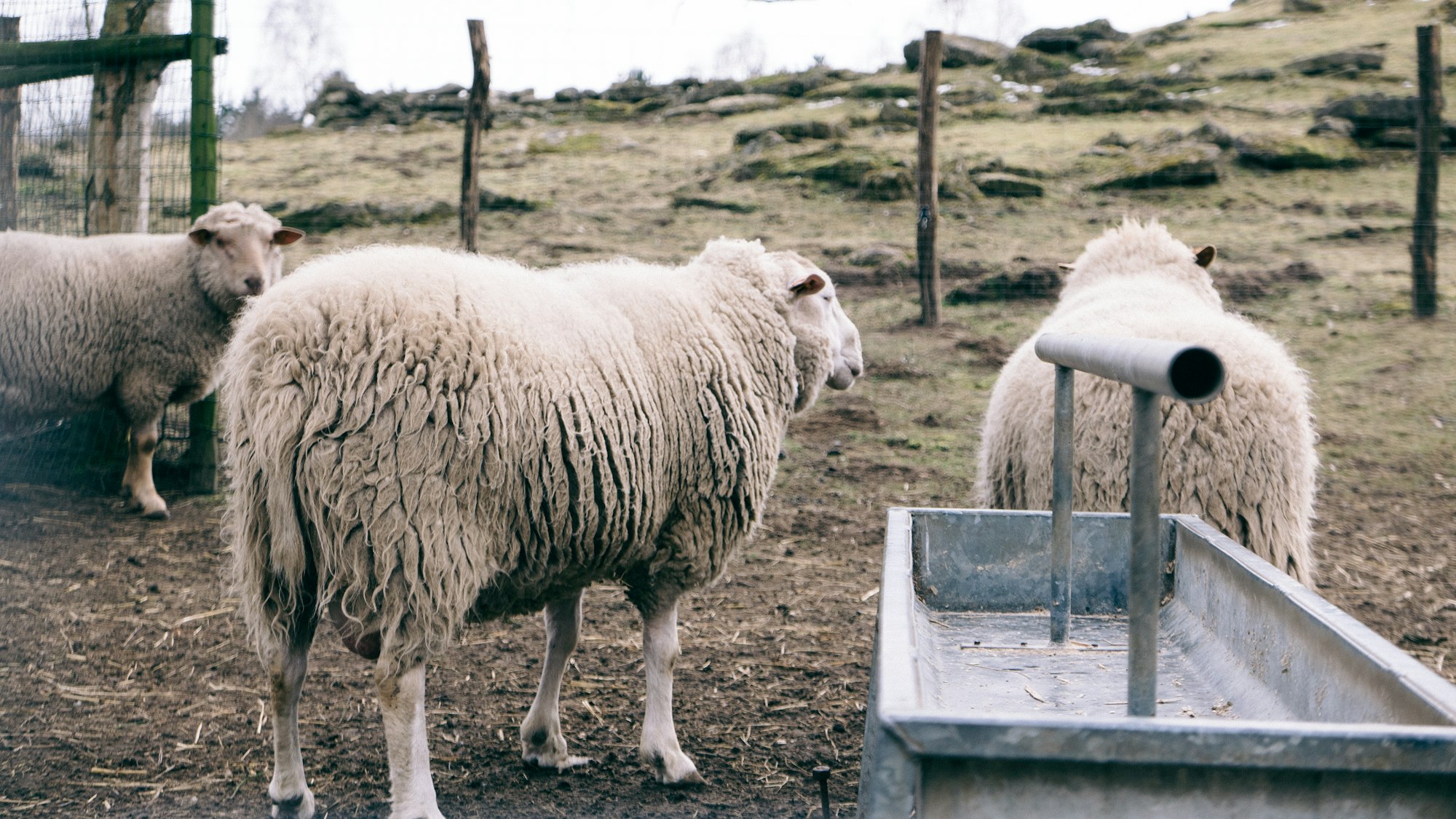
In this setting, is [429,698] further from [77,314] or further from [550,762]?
[77,314]

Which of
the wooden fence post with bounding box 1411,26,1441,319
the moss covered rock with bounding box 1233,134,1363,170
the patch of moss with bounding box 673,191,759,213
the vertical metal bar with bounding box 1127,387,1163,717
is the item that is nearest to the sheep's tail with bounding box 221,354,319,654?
the vertical metal bar with bounding box 1127,387,1163,717

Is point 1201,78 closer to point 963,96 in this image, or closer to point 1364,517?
point 963,96

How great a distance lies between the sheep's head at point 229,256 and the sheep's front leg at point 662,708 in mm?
3985

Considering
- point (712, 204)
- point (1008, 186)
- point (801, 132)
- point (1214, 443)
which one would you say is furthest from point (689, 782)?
point (801, 132)

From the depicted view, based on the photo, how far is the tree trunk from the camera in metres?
6.84

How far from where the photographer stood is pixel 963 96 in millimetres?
23281

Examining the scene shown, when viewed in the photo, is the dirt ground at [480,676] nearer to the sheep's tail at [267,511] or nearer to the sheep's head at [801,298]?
the sheep's tail at [267,511]

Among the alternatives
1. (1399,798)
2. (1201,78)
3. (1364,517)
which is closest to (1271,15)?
(1201,78)

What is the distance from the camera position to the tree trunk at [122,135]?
684cm

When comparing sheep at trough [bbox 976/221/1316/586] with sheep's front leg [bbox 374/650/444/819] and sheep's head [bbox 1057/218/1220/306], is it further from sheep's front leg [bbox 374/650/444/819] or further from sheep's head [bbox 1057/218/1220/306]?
sheep's front leg [bbox 374/650/444/819]

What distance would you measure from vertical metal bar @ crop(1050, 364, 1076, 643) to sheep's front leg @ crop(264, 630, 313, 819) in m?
1.97

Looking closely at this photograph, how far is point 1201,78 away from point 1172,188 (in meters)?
10.5

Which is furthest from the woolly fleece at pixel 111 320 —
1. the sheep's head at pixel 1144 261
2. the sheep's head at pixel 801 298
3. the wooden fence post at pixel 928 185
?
the wooden fence post at pixel 928 185

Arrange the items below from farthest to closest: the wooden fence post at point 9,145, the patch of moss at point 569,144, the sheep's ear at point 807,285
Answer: the patch of moss at point 569,144 < the wooden fence post at point 9,145 < the sheep's ear at point 807,285
